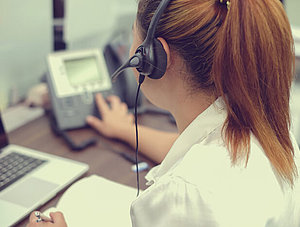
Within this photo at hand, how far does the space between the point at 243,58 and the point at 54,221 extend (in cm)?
47

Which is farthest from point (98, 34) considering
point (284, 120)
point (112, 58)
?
point (284, 120)

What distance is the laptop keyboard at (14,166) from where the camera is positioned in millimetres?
848

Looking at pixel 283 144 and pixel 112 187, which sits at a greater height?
pixel 283 144

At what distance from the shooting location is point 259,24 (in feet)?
1.81

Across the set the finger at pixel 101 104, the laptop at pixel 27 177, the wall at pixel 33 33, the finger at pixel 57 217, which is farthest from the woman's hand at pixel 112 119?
the finger at pixel 57 217

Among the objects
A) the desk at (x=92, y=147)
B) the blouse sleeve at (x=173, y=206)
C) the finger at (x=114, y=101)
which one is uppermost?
the blouse sleeve at (x=173, y=206)

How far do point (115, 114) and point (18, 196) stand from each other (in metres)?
0.44

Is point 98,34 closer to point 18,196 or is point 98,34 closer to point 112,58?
point 112,58

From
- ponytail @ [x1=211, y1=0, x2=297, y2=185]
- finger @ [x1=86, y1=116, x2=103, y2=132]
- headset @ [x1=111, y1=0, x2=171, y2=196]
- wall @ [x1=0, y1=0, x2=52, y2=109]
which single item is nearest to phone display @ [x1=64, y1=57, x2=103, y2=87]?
finger @ [x1=86, y1=116, x2=103, y2=132]

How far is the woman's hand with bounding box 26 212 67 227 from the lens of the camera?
0.69 m

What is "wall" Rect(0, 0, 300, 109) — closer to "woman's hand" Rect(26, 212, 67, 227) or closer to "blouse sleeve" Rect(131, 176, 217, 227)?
"woman's hand" Rect(26, 212, 67, 227)

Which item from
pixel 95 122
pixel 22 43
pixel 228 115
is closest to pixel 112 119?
pixel 95 122

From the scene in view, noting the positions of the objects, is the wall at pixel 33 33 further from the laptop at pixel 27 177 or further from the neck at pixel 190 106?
the neck at pixel 190 106

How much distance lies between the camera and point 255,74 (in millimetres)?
573
